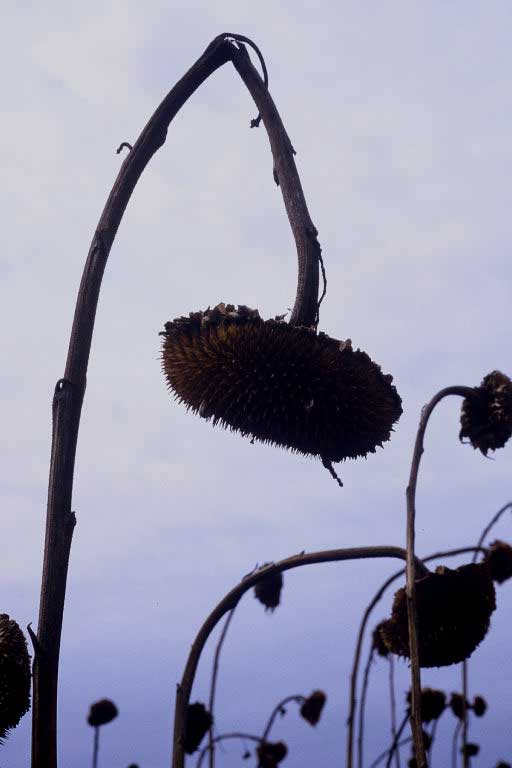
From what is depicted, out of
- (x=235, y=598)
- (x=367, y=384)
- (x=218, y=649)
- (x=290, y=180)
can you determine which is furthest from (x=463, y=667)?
(x=290, y=180)

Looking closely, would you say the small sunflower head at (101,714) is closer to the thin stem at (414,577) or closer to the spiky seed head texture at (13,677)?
the spiky seed head texture at (13,677)

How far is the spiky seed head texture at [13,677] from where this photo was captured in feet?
5.66

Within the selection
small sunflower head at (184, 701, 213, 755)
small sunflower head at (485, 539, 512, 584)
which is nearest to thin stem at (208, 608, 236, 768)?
small sunflower head at (184, 701, 213, 755)

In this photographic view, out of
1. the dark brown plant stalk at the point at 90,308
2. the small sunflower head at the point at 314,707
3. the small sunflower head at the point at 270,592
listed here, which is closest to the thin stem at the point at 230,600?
the dark brown plant stalk at the point at 90,308

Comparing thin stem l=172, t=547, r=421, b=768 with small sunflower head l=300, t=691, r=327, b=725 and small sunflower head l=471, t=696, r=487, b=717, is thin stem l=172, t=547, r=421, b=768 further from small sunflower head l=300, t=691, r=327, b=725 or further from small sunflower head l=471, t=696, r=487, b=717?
small sunflower head l=471, t=696, r=487, b=717

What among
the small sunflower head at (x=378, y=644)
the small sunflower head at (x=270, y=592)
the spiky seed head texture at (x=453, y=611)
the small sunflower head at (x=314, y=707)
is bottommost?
the small sunflower head at (x=314, y=707)

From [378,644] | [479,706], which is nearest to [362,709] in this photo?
[378,644]

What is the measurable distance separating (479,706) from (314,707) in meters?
1.06

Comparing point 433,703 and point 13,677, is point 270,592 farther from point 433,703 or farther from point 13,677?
point 13,677

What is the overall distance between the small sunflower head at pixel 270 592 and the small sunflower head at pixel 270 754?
657mm

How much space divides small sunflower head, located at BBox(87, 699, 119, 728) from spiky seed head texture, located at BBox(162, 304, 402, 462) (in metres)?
2.98

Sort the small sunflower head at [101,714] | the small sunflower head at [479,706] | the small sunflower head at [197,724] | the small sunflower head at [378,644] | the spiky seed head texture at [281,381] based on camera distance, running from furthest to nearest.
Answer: the small sunflower head at [479,706]
the small sunflower head at [101,714]
the small sunflower head at [197,724]
the small sunflower head at [378,644]
the spiky seed head texture at [281,381]

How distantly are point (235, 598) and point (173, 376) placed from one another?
0.46 metres

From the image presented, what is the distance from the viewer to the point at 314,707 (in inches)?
170
